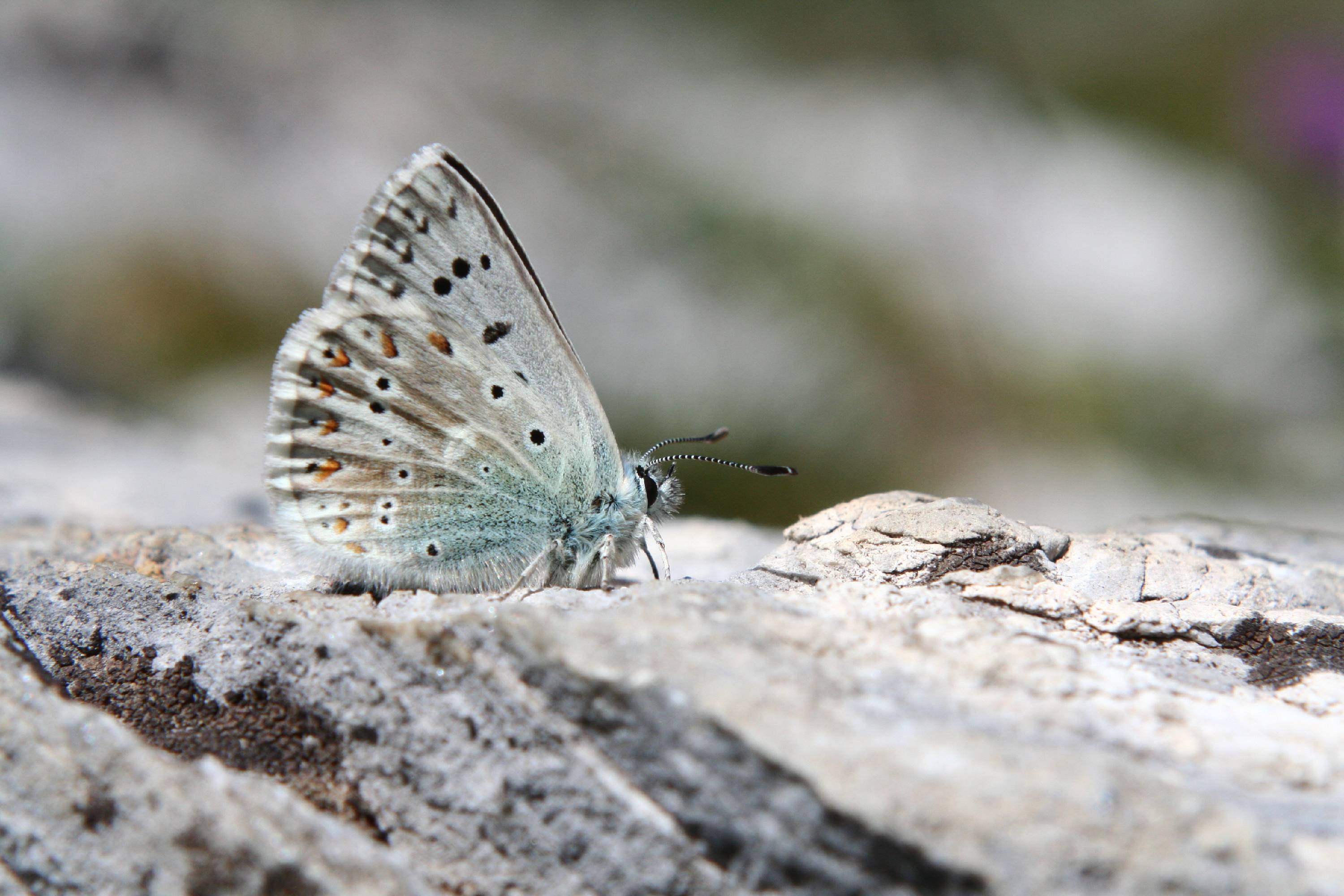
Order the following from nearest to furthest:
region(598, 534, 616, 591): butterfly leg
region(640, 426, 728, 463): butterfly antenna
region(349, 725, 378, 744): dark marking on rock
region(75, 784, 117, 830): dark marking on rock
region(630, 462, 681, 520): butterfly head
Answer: region(75, 784, 117, 830): dark marking on rock, region(349, 725, 378, 744): dark marking on rock, region(598, 534, 616, 591): butterfly leg, region(630, 462, 681, 520): butterfly head, region(640, 426, 728, 463): butterfly antenna

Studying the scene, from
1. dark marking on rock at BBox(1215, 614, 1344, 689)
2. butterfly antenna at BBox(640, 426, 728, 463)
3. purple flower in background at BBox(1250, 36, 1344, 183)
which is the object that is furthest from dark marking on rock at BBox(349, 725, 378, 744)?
purple flower in background at BBox(1250, 36, 1344, 183)

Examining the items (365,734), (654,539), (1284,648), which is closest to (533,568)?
(654,539)

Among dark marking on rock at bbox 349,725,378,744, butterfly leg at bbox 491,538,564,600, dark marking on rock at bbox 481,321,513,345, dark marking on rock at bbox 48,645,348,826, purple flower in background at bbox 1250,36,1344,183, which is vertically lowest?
dark marking on rock at bbox 48,645,348,826

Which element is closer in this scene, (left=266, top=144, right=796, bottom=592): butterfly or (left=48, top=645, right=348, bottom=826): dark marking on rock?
(left=48, top=645, right=348, bottom=826): dark marking on rock

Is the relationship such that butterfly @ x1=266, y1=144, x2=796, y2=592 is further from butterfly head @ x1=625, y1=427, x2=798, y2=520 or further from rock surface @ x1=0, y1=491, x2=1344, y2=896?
rock surface @ x1=0, y1=491, x2=1344, y2=896

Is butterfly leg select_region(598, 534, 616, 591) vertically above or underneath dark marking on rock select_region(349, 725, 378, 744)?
above

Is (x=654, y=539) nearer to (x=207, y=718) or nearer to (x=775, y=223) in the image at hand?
(x=207, y=718)

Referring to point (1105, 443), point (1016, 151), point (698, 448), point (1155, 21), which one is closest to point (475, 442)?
point (698, 448)

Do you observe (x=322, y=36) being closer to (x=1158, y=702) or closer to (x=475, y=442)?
(x=475, y=442)
